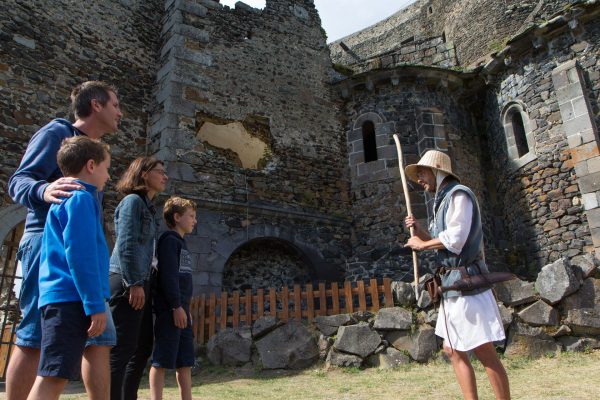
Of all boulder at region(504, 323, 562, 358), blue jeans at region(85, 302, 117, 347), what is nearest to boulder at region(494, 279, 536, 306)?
boulder at region(504, 323, 562, 358)

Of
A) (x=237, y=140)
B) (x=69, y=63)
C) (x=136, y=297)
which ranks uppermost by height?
(x=69, y=63)

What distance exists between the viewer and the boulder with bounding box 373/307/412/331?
6.07m

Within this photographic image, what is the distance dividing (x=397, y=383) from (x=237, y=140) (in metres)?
6.37

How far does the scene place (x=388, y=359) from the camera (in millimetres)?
5883

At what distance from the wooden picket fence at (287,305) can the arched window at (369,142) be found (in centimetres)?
458

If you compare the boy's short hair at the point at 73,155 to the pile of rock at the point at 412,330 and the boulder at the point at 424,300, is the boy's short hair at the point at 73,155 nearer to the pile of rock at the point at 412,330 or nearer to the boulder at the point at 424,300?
the pile of rock at the point at 412,330

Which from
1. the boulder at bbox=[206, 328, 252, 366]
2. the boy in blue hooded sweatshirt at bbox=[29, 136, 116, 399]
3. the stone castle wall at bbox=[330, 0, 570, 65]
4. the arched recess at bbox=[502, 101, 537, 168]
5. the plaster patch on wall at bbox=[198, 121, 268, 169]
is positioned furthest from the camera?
the stone castle wall at bbox=[330, 0, 570, 65]

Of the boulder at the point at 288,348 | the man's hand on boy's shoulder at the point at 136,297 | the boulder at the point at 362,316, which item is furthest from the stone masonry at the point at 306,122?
the man's hand on boy's shoulder at the point at 136,297

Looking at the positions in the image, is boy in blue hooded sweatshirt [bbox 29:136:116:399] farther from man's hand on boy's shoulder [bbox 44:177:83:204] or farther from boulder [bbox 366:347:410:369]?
boulder [bbox 366:347:410:369]

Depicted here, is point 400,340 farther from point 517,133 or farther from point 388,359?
point 517,133

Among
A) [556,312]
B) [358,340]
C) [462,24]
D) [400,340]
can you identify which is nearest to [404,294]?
[400,340]

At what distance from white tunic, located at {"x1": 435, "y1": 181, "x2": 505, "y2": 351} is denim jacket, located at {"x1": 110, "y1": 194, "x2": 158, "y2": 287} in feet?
6.43

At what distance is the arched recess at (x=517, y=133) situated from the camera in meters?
10.0

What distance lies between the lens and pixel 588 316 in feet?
18.6
